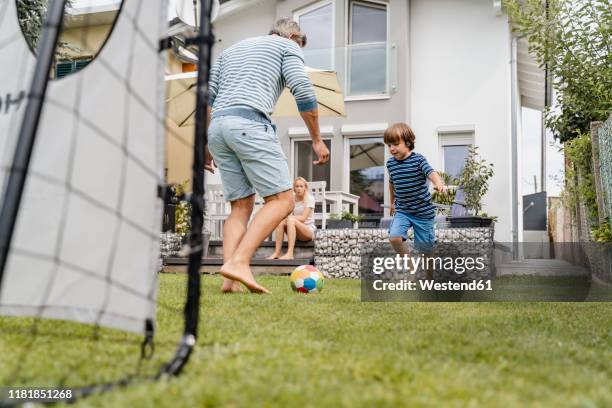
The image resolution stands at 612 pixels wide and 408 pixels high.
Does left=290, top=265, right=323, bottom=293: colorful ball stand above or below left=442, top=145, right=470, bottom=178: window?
below

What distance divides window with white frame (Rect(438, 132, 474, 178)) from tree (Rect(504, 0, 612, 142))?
15.3 feet

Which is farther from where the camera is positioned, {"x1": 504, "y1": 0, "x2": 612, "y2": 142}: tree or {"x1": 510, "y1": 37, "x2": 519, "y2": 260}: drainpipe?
{"x1": 510, "y1": 37, "x2": 519, "y2": 260}: drainpipe

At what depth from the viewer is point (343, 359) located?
1936 mm

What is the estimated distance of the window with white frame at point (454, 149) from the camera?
11570 millimetres

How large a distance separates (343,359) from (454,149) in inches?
402

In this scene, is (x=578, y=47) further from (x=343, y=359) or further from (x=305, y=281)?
(x=343, y=359)

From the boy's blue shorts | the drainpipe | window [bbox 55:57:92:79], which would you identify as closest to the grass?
window [bbox 55:57:92:79]

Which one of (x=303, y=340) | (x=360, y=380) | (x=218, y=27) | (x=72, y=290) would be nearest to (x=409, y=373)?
(x=360, y=380)

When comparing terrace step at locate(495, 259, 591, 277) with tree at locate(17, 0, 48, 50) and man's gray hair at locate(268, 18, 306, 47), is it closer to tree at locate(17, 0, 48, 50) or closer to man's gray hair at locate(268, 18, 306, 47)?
man's gray hair at locate(268, 18, 306, 47)

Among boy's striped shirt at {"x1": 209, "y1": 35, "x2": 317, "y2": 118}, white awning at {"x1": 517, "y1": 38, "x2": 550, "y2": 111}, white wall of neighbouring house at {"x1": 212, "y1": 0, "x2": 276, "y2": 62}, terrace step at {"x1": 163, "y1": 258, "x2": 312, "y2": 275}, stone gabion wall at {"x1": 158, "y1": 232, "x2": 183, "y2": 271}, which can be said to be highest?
white wall of neighbouring house at {"x1": 212, "y1": 0, "x2": 276, "y2": 62}

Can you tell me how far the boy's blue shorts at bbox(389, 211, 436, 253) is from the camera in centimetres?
510

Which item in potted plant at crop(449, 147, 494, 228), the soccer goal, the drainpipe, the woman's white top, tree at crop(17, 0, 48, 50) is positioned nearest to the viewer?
the soccer goal

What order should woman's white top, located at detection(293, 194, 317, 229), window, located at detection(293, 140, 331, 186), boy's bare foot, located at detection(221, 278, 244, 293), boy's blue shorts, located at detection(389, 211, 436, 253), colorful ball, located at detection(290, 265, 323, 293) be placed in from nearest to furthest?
boy's bare foot, located at detection(221, 278, 244, 293)
colorful ball, located at detection(290, 265, 323, 293)
boy's blue shorts, located at detection(389, 211, 436, 253)
woman's white top, located at detection(293, 194, 317, 229)
window, located at detection(293, 140, 331, 186)

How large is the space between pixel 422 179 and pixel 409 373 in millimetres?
3541
